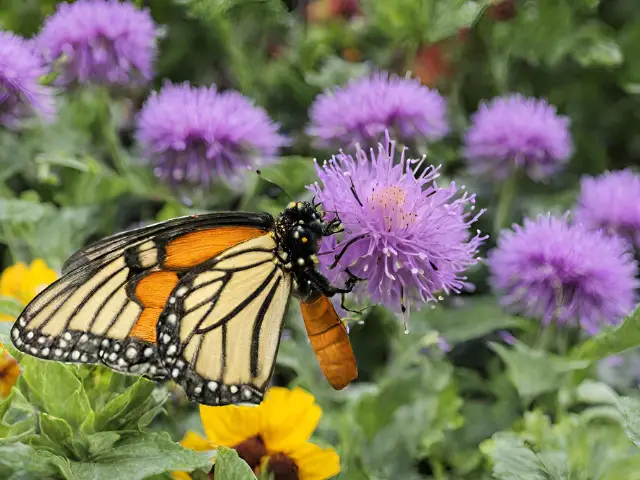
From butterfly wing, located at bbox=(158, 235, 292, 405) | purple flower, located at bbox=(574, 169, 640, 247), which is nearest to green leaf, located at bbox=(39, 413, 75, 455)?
butterfly wing, located at bbox=(158, 235, 292, 405)

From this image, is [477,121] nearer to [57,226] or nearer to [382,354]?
[382,354]

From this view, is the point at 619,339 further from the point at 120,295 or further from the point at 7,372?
the point at 7,372

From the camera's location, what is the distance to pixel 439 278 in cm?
84

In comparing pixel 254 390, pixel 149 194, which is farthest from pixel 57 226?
pixel 254 390

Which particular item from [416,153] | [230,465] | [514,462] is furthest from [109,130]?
[514,462]

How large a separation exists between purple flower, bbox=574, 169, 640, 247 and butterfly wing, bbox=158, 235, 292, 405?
0.59 meters

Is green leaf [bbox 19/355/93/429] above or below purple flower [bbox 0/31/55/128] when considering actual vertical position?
below

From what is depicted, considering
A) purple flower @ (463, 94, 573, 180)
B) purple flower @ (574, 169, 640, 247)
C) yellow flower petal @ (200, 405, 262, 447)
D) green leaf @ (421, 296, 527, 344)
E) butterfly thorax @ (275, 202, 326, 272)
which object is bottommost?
yellow flower petal @ (200, 405, 262, 447)

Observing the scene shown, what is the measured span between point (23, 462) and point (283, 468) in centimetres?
27

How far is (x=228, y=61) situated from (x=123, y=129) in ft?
0.93

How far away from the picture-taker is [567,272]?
1041 mm

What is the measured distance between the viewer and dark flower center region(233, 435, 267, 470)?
828 mm

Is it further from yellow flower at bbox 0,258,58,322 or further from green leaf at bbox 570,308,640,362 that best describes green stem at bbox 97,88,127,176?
green leaf at bbox 570,308,640,362

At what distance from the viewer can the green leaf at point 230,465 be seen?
726 mm
